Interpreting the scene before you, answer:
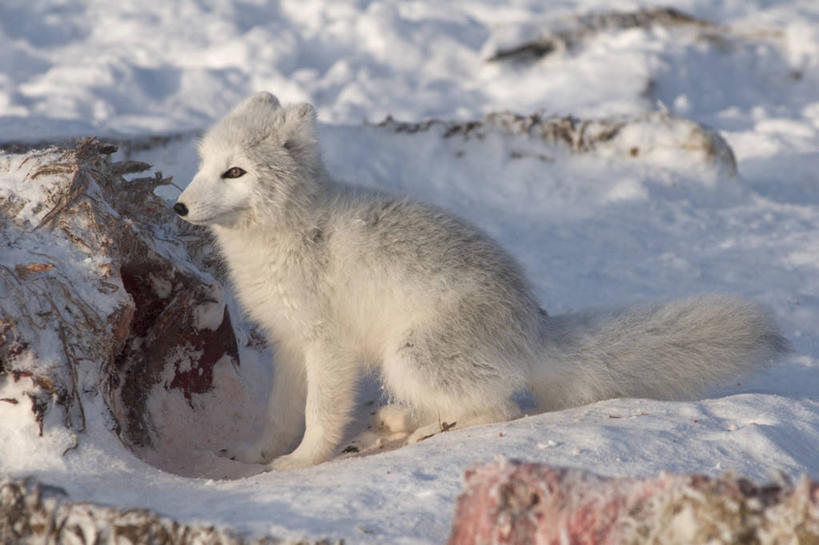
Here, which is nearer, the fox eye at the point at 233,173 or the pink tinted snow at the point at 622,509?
the pink tinted snow at the point at 622,509

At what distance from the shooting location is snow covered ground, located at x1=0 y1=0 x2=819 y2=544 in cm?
250

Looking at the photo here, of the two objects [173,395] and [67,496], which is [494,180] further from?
[67,496]

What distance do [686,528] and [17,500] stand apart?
161cm

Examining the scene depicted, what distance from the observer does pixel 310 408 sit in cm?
334

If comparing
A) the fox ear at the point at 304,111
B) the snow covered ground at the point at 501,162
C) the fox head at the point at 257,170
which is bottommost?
the snow covered ground at the point at 501,162

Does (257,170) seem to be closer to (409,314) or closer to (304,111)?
(304,111)

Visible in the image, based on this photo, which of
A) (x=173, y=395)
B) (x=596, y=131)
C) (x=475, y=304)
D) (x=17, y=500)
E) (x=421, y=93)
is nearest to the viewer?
(x=17, y=500)

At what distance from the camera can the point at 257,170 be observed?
3.34 meters

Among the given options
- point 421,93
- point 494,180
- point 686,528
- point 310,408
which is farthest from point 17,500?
point 421,93

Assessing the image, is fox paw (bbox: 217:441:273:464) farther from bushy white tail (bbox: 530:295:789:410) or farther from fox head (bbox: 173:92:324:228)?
bushy white tail (bbox: 530:295:789:410)

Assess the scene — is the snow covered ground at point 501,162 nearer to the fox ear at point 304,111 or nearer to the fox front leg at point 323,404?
the fox front leg at point 323,404

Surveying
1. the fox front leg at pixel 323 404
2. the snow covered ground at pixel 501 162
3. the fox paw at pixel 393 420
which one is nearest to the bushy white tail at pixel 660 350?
the snow covered ground at pixel 501 162

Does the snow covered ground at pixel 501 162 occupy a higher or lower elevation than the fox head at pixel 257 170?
lower

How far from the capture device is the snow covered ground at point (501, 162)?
250 cm
